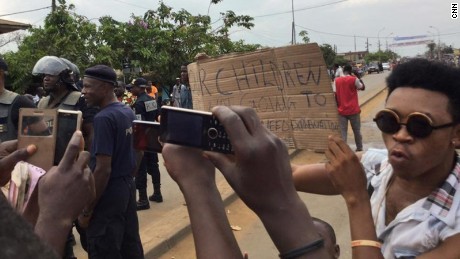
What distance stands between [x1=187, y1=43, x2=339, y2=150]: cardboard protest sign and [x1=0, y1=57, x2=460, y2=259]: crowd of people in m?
0.60

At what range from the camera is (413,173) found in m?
1.50

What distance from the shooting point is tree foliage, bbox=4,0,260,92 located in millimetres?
15594

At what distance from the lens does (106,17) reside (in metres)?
16.9

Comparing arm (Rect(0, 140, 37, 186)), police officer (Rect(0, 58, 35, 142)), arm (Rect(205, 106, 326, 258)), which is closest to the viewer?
arm (Rect(205, 106, 326, 258))

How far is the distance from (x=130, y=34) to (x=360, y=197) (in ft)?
52.5

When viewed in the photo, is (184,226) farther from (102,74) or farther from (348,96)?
(348,96)

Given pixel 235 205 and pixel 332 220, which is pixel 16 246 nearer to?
pixel 332 220

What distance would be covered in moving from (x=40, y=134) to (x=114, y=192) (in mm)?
1577

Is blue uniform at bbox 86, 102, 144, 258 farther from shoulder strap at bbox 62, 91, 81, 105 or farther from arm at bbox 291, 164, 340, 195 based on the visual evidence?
arm at bbox 291, 164, 340, 195

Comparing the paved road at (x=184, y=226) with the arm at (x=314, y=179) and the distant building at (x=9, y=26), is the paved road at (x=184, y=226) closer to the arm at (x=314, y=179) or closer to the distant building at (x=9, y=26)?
the arm at (x=314, y=179)

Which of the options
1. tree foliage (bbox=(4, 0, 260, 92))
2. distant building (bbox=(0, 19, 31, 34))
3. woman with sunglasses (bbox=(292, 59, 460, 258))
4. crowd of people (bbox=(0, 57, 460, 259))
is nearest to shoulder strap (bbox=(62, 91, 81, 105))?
crowd of people (bbox=(0, 57, 460, 259))

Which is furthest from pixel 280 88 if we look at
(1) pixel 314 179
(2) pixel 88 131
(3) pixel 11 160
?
(2) pixel 88 131

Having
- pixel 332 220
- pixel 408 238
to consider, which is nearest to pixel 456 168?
pixel 408 238

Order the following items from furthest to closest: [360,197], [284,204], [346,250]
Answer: [346,250] < [360,197] < [284,204]
